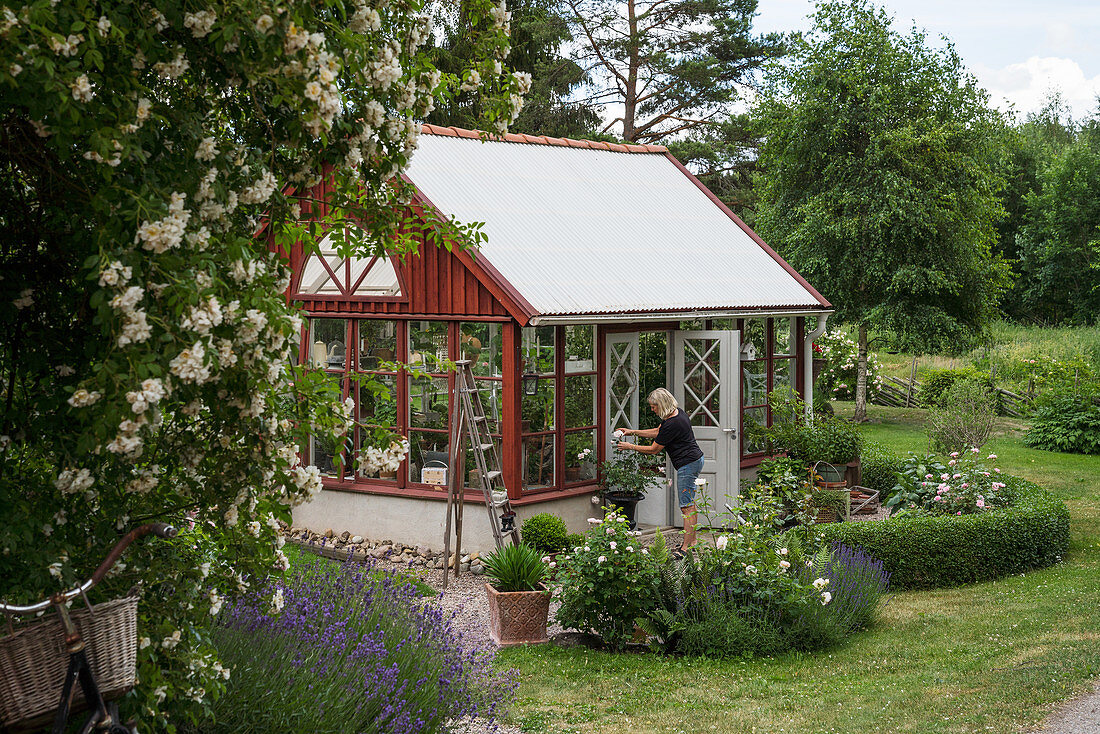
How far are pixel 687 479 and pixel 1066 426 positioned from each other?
13.0 metres

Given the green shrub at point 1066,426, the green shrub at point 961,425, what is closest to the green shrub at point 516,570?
the green shrub at point 961,425

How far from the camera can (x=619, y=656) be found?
8.06 metres

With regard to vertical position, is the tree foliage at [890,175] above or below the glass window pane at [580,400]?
above

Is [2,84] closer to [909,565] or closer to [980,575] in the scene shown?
[909,565]

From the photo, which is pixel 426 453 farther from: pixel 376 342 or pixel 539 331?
pixel 539 331

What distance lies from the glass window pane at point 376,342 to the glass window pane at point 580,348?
6.79ft

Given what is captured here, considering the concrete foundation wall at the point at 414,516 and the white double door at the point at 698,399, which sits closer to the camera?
the concrete foundation wall at the point at 414,516

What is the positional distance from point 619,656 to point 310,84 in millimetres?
6044

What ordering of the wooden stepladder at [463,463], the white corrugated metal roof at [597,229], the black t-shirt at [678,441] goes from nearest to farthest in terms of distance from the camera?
the wooden stepladder at [463,463]
the black t-shirt at [678,441]
the white corrugated metal roof at [597,229]

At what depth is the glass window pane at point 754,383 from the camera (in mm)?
14000

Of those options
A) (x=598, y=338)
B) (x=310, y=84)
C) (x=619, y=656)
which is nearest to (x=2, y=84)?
(x=310, y=84)

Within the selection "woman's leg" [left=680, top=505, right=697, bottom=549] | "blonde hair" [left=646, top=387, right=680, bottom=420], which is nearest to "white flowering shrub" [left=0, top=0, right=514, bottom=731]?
"woman's leg" [left=680, top=505, right=697, bottom=549]

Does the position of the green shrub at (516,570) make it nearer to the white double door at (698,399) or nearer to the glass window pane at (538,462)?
the glass window pane at (538,462)

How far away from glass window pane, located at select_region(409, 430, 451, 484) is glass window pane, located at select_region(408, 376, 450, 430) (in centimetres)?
13
